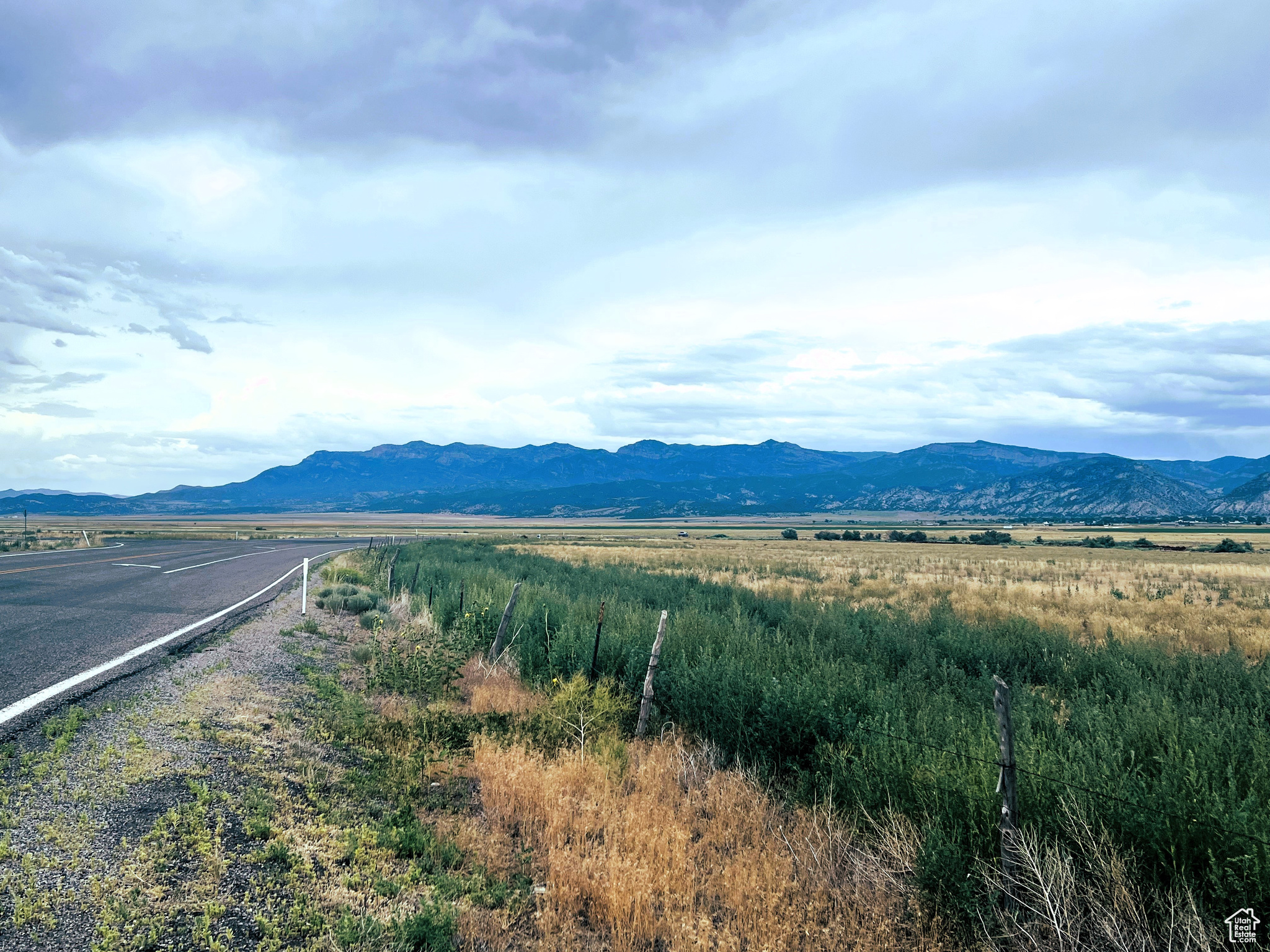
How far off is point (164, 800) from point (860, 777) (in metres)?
5.36

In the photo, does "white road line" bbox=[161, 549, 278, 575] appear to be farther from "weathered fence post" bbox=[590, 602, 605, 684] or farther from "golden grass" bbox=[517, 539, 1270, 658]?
"weathered fence post" bbox=[590, 602, 605, 684]

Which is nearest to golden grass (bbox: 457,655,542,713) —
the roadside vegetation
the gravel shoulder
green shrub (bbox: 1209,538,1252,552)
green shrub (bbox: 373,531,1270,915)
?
the roadside vegetation

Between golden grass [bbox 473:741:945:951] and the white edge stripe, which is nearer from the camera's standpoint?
golden grass [bbox 473:741:945:951]

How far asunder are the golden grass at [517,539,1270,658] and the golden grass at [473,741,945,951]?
1020 centimetres

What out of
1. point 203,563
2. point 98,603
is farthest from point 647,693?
point 203,563

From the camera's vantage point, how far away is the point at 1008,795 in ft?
15.0

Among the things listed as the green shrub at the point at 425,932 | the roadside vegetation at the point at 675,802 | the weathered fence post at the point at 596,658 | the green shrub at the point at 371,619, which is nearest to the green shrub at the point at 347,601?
the green shrub at the point at 371,619

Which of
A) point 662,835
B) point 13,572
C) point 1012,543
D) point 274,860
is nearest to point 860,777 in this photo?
point 662,835

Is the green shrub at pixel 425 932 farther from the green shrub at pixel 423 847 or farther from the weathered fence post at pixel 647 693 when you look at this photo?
the weathered fence post at pixel 647 693

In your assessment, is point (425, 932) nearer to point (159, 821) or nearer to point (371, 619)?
point (159, 821)

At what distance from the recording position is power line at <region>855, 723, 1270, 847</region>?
402cm

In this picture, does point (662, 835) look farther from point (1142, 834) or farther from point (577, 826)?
point (1142, 834)

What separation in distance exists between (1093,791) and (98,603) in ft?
57.1

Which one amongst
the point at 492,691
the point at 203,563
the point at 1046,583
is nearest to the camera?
the point at 492,691
